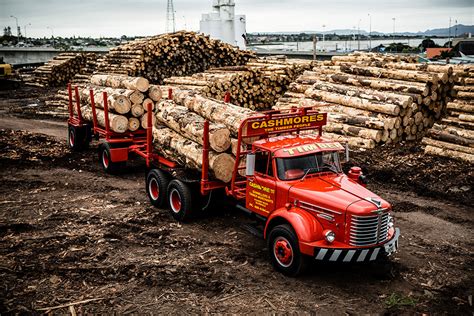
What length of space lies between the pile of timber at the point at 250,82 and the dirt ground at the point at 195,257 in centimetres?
855

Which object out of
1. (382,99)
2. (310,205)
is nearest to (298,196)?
(310,205)

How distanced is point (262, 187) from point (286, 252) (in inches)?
56.4

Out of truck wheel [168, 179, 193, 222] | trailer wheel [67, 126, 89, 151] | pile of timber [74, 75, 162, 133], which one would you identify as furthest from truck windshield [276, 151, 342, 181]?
trailer wheel [67, 126, 89, 151]

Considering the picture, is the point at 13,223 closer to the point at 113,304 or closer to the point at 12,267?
the point at 12,267

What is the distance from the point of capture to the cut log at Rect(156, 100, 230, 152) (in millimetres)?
10562

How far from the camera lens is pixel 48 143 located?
20.0 metres

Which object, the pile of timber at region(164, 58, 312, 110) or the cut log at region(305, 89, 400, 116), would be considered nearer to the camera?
the cut log at region(305, 89, 400, 116)

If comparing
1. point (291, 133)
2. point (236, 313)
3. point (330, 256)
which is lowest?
point (236, 313)

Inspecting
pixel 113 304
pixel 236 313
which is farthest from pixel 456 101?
pixel 113 304

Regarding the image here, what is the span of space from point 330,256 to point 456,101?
40.5ft

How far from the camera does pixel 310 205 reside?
331 inches

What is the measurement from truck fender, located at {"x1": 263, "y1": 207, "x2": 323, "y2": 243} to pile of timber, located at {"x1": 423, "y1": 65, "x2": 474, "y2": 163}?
9251 millimetres

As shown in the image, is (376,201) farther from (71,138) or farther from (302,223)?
(71,138)

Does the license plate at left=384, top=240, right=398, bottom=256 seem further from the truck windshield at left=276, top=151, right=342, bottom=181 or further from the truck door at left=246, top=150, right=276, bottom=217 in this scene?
the truck door at left=246, top=150, right=276, bottom=217
